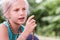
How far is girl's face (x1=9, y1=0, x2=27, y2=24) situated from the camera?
90.7 inches

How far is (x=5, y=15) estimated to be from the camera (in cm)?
248

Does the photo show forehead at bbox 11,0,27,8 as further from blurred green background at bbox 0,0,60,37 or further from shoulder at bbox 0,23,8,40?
blurred green background at bbox 0,0,60,37

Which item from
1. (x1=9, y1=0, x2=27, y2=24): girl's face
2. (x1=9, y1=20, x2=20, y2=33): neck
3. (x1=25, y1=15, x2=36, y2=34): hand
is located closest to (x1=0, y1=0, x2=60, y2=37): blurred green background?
(x1=9, y1=20, x2=20, y2=33): neck

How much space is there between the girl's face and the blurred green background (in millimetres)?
5575

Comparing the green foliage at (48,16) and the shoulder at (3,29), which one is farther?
the green foliage at (48,16)

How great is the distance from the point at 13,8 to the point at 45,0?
6.34 meters

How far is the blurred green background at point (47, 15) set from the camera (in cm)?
808

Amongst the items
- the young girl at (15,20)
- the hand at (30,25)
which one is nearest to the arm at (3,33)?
the young girl at (15,20)

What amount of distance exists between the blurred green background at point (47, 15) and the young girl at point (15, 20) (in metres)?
5.41

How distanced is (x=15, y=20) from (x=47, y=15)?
20.2 feet

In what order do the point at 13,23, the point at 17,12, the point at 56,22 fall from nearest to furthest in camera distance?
the point at 17,12 → the point at 13,23 → the point at 56,22

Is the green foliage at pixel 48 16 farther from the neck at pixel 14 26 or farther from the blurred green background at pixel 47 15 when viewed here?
the neck at pixel 14 26

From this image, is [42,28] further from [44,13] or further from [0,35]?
[0,35]

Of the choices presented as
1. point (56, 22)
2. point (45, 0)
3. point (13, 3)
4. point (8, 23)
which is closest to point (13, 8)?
point (13, 3)
